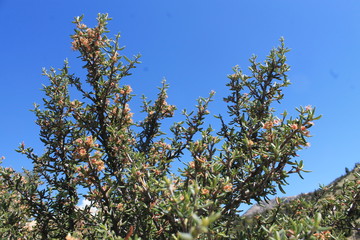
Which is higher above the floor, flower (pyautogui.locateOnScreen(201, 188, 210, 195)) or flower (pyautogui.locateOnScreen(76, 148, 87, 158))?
flower (pyautogui.locateOnScreen(76, 148, 87, 158))

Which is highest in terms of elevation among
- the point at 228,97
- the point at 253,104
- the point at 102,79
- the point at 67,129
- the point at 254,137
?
the point at 102,79

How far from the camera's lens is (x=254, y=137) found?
4.25 metres

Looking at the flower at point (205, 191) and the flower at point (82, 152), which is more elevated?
the flower at point (82, 152)

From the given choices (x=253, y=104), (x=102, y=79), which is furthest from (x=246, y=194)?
(x=102, y=79)

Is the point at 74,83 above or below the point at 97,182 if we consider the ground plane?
above

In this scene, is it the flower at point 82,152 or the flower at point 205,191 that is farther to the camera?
the flower at point 82,152

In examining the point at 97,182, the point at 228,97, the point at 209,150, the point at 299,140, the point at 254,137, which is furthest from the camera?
the point at 228,97

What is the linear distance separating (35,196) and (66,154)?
86 centimetres

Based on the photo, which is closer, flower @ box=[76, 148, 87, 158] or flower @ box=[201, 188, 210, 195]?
flower @ box=[201, 188, 210, 195]

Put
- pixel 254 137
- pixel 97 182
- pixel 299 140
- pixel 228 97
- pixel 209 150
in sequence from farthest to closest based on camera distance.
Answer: pixel 228 97, pixel 254 137, pixel 209 150, pixel 97 182, pixel 299 140

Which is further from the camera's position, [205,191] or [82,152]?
[82,152]

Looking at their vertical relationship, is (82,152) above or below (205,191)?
above

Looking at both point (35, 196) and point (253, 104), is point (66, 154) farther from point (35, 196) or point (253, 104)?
point (253, 104)

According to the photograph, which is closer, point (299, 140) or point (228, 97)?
point (299, 140)
